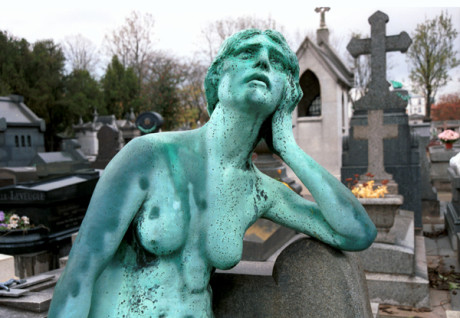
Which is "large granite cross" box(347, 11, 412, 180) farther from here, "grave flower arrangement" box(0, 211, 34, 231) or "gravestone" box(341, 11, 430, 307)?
"grave flower arrangement" box(0, 211, 34, 231)

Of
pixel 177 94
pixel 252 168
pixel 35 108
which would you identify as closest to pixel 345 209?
pixel 252 168

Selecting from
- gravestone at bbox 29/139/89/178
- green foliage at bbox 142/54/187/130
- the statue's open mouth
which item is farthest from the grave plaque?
green foliage at bbox 142/54/187/130

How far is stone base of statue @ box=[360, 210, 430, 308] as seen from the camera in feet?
15.3

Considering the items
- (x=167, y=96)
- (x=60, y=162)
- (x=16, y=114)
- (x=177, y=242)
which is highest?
(x=167, y=96)

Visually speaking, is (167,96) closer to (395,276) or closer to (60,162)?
(60,162)

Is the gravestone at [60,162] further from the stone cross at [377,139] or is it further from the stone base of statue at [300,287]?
the stone base of statue at [300,287]

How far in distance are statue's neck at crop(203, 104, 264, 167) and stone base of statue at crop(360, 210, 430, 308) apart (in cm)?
381

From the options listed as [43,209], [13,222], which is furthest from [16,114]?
[13,222]

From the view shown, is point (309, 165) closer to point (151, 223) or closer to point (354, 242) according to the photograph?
point (354, 242)

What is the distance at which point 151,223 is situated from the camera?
1305 millimetres

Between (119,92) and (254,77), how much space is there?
3558cm

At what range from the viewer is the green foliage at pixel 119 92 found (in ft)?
116

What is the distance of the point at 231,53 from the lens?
4.59 feet

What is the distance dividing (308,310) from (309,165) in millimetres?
544
